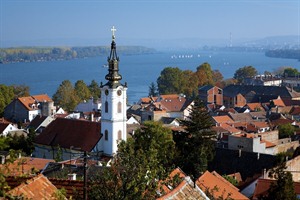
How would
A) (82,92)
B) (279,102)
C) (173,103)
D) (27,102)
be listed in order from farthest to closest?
(82,92) → (279,102) → (173,103) → (27,102)

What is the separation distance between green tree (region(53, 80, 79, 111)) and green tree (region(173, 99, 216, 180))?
82.7ft

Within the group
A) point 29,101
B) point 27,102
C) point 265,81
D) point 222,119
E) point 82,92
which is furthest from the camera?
point 265,81

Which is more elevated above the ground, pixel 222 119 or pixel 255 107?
pixel 222 119

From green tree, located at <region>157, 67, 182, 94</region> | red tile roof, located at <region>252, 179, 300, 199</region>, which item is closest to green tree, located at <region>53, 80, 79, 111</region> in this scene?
green tree, located at <region>157, 67, 182, 94</region>

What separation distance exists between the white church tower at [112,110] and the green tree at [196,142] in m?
2.50

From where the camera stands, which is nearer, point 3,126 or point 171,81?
point 3,126

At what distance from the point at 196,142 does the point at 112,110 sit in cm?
364

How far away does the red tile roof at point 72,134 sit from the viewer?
2461 cm

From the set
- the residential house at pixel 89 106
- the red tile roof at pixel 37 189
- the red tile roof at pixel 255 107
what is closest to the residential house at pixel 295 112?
the red tile roof at pixel 255 107

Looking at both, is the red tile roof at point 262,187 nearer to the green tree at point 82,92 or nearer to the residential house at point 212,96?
the residential house at point 212,96

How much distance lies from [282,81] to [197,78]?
40.9 ft

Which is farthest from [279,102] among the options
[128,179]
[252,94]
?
[128,179]

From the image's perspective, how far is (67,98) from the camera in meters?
51.7

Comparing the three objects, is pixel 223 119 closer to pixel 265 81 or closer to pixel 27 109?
pixel 27 109
